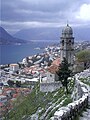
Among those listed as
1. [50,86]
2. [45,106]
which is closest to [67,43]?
[50,86]

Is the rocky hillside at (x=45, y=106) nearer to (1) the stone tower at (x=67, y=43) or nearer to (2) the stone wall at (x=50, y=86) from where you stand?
(2) the stone wall at (x=50, y=86)

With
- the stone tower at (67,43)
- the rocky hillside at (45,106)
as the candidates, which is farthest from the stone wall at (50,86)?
the stone tower at (67,43)


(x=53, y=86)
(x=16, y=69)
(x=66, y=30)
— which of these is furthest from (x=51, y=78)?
(x=16, y=69)

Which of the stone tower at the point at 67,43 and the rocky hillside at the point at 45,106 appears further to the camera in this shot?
the stone tower at the point at 67,43

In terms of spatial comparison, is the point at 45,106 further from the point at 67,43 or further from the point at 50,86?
the point at 67,43

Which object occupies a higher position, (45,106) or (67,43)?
(67,43)

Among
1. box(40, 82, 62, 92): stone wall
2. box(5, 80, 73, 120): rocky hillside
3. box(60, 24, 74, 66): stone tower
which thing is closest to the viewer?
box(5, 80, 73, 120): rocky hillside

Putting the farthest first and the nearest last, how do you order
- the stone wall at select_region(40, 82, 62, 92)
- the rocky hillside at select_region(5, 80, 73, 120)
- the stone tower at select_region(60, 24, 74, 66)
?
the stone tower at select_region(60, 24, 74, 66), the stone wall at select_region(40, 82, 62, 92), the rocky hillside at select_region(5, 80, 73, 120)

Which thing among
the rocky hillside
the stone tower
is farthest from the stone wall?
the stone tower

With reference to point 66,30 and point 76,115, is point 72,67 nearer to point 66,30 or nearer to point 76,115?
point 66,30

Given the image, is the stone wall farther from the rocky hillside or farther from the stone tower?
the stone tower

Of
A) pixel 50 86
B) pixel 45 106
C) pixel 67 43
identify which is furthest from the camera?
pixel 67 43
